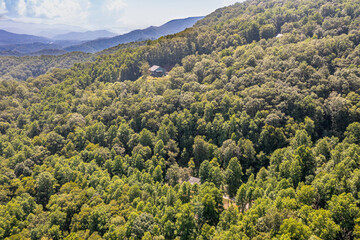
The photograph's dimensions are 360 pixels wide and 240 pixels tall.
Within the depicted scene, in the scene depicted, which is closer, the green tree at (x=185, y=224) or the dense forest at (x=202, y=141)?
the green tree at (x=185, y=224)

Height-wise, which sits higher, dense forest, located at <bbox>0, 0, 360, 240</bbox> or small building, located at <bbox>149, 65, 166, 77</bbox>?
small building, located at <bbox>149, 65, 166, 77</bbox>

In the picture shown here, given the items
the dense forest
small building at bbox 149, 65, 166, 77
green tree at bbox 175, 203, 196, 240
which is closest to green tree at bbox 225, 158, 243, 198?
the dense forest

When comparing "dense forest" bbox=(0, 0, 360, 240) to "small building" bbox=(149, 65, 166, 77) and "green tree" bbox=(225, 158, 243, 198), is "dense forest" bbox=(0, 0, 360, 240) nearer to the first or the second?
"green tree" bbox=(225, 158, 243, 198)

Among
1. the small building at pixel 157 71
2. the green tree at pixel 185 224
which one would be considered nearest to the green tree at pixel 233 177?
the green tree at pixel 185 224

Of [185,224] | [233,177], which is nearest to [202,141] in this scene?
[233,177]

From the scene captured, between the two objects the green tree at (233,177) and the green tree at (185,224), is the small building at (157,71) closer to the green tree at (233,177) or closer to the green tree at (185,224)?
the green tree at (233,177)

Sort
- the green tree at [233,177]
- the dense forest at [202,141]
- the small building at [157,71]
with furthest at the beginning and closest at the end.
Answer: the small building at [157,71] → the green tree at [233,177] → the dense forest at [202,141]

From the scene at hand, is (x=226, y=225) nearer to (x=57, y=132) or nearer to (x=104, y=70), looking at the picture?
(x=57, y=132)

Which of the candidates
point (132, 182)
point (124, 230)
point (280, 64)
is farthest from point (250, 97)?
point (124, 230)
